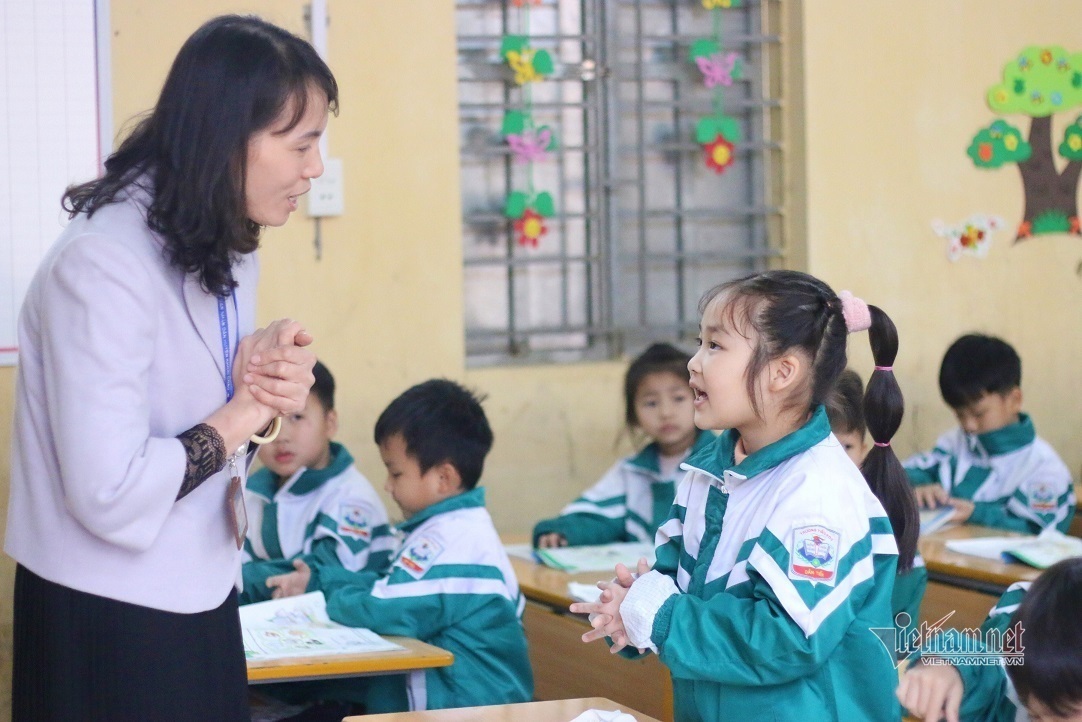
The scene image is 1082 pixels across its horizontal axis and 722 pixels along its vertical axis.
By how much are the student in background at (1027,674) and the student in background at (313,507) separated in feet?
5.35

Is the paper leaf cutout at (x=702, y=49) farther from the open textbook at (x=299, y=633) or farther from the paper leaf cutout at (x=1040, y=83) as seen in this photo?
the open textbook at (x=299, y=633)

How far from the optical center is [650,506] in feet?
11.4

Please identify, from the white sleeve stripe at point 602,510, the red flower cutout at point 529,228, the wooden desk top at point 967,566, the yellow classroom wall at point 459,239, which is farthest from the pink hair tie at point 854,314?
the red flower cutout at point 529,228

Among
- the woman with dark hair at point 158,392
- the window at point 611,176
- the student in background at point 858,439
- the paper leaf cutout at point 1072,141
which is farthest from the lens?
the paper leaf cutout at point 1072,141

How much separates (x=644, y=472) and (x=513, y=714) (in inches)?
71.8

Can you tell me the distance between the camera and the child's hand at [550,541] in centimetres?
339

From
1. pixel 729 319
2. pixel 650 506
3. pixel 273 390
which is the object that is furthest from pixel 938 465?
pixel 273 390

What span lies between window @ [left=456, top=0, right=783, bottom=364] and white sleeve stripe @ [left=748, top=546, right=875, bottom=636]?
2520 millimetres

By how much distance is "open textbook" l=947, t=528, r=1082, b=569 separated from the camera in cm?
293

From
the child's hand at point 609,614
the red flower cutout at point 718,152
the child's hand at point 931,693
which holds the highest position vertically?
the red flower cutout at point 718,152

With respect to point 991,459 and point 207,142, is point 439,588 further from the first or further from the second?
point 991,459

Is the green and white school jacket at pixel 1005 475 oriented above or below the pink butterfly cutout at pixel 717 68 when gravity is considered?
below

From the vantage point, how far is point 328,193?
373 cm

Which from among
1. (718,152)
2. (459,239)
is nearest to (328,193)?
(459,239)
